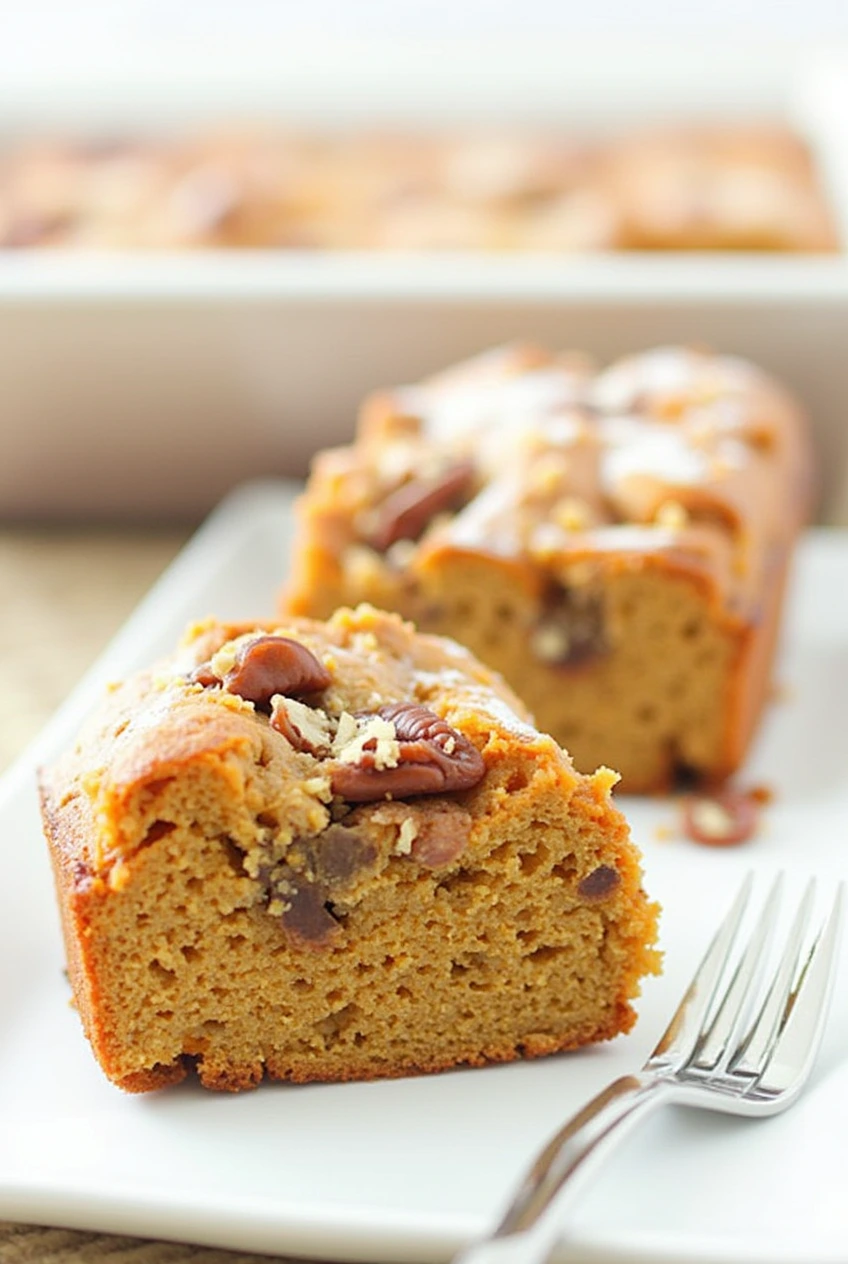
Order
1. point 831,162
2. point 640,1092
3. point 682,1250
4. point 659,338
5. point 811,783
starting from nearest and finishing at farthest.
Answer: point 682,1250 → point 640,1092 → point 811,783 → point 659,338 → point 831,162

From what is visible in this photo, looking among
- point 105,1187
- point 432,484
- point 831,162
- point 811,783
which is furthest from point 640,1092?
point 831,162

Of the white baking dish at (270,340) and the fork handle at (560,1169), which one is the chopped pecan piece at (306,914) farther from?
the white baking dish at (270,340)

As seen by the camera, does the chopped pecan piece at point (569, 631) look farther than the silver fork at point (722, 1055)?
Yes

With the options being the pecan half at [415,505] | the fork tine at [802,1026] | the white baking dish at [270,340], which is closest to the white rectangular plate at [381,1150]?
the fork tine at [802,1026]

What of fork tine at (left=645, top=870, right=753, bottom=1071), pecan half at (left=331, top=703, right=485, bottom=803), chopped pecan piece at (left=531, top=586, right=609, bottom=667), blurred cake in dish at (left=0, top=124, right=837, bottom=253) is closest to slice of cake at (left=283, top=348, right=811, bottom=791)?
chopped pecan piece at (left=531, top=586, right=609, bottom=667)

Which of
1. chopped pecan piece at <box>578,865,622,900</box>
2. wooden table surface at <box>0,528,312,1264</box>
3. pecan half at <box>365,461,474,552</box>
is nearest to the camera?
chopped pecan piece at <box>578,865,622,900</box>

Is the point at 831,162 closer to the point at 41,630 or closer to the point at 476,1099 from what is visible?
the point at 41,630

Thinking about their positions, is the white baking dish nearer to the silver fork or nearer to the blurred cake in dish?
the blurred cake in dish
